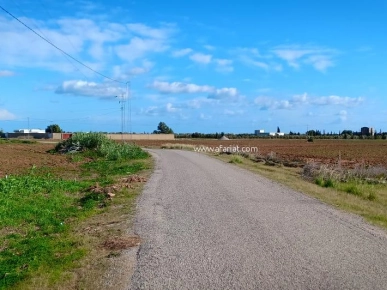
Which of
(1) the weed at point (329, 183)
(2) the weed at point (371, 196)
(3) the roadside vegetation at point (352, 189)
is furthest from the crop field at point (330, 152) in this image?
(2) the weed at point (371, 196)

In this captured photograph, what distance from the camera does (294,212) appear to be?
11.4 meters

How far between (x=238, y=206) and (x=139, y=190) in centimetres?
493

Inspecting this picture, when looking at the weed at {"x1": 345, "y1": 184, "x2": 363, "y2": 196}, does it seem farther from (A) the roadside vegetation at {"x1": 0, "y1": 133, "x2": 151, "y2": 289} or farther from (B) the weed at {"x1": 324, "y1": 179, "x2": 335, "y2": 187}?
(A) the roadside vegetation at {"x1": 0, "y1": 133, "x2": 151, "y2": 289}

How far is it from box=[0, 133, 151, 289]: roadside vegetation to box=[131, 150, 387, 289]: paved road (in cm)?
64

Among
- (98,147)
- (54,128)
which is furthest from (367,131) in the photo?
(98,147)

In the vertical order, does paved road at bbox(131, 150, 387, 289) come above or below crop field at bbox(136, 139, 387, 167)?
above

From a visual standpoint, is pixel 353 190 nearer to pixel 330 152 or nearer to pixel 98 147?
pixel 98 147

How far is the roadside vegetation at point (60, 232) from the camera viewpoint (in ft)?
21.0

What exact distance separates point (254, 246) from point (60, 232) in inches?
160

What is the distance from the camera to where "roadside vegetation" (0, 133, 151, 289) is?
6.40 metres

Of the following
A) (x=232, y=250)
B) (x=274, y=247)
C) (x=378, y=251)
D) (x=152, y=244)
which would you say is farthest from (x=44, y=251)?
(x=378, y=251)

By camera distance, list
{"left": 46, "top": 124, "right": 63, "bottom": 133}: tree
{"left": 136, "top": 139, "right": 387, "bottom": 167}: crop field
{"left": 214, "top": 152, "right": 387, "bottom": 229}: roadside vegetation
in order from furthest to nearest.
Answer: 1. {"left": 46, "top": 124, "right": 63, "bottom": 133}: tree
2. {"left": 136, "top": 139, "right": 387, "bottom": 167}: crop field
3. {"left": 214, "top": 152, "right": 387, "bottom": 229}: roadside vegetation

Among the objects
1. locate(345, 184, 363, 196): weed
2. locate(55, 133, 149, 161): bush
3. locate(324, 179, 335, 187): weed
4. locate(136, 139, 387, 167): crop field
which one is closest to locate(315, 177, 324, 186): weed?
locate(324, 179, 335, 187): weed

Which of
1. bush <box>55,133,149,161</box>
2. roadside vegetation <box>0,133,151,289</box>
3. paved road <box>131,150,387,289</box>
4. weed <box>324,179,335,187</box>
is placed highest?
bush <box>55,133,149,161</box>
